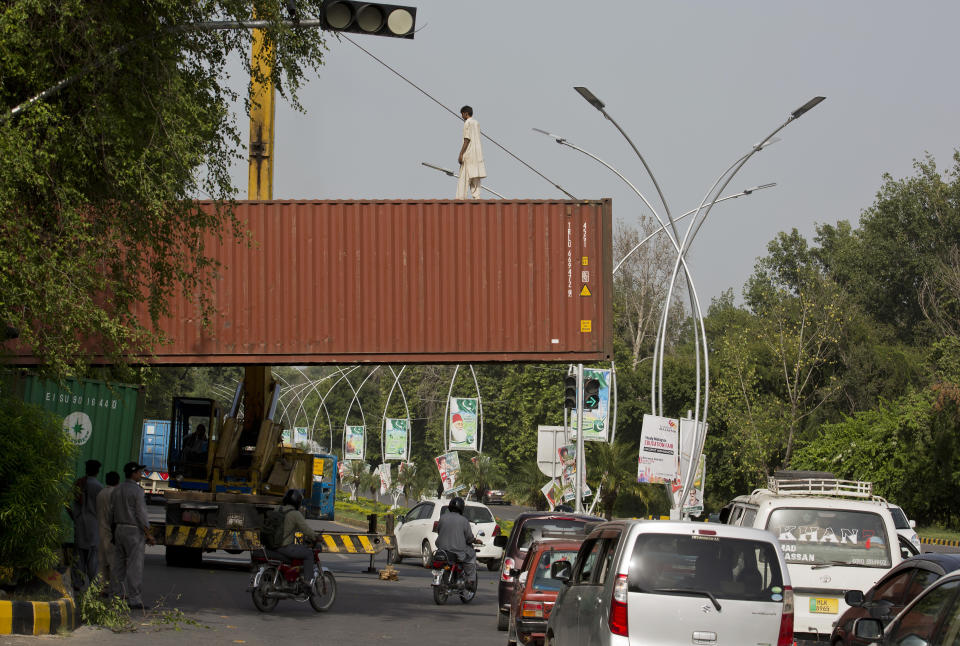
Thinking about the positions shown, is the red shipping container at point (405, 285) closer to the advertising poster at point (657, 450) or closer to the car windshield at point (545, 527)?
the car windshield at point (545, 527)

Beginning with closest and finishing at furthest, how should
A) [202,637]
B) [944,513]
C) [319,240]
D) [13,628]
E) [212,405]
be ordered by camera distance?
1. [13,628]
2. [202,637]
3. [319,240]
4. [212,405]
5. [944,513]

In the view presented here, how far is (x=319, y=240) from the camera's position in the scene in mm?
18734

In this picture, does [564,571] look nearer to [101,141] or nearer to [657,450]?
[101,141]

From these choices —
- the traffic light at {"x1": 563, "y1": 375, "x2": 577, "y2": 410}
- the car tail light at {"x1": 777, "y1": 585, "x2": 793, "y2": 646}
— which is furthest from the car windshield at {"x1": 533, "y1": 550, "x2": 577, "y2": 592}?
the traffic light at {"x1": 563, "y1": 375, "x2": 577, "y2": 410}

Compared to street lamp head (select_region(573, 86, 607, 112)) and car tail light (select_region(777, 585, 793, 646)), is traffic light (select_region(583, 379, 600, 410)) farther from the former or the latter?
car tail light (select_region(777, 585, 793, 646))

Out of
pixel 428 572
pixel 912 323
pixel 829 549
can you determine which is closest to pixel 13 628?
pixel 829 549

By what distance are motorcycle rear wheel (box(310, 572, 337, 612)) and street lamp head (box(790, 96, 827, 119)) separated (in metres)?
13.6

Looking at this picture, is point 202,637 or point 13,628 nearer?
point 13,628

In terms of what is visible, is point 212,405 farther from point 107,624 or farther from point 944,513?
point 944,513

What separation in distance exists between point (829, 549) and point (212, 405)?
11.9 meters

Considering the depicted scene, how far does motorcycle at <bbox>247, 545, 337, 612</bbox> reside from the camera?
579 inches

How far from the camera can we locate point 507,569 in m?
14.4

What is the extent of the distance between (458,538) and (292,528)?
329 cm

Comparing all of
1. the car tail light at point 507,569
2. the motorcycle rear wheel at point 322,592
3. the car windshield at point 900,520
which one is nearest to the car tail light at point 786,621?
the car tail light at point 507,569
